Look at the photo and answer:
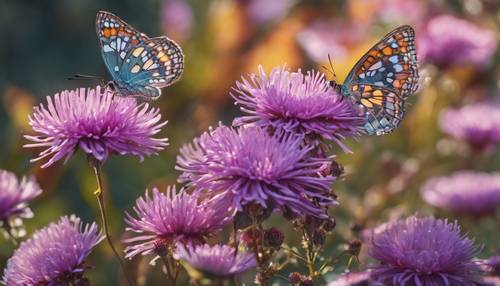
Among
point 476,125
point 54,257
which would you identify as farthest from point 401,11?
point 54,257

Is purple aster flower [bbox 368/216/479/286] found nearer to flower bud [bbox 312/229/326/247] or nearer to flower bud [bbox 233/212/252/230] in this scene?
flower bud [bbox 312/229/326/247]

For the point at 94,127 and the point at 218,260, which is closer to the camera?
the point at 218,260

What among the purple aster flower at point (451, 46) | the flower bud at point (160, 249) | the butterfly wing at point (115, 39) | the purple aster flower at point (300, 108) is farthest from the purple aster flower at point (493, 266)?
the purple aster flower at point (451, 46)

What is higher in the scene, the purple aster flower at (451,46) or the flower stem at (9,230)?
the purple aster flower at (451,46)

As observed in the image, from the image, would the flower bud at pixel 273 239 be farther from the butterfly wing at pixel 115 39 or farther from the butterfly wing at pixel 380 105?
the butterfly wing at pixel 115 39

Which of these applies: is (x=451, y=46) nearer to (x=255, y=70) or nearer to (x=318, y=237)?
(x=255, y=70)

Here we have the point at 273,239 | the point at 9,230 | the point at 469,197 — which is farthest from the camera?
the point at 469,197
